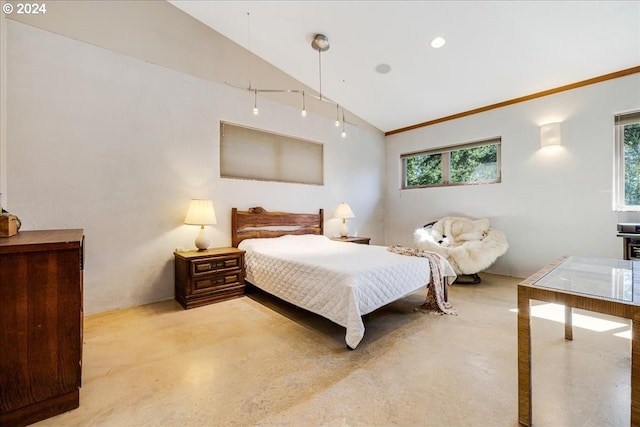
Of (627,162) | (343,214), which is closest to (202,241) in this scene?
(343,214)

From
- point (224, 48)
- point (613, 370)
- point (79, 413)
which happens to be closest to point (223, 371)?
point (79, 413)

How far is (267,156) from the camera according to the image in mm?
4113

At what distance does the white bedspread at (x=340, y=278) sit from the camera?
2.10m

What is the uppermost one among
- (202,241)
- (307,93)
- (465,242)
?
(307,93)

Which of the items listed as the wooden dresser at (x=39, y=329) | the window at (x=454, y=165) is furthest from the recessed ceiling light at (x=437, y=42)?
the wooden dresser at (x=39, y=329)

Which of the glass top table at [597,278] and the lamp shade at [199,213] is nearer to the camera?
the glass top table at [597,278]

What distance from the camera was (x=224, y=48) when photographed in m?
3.57

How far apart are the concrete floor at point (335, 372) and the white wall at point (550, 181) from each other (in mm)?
1718

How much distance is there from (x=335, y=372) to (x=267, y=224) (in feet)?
8.23

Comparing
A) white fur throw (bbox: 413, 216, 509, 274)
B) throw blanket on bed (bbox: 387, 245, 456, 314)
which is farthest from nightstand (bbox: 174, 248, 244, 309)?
white fur throw (bbox: 413, 216, 509, 274)

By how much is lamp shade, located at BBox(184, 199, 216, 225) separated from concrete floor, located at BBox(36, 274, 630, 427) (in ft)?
3.30

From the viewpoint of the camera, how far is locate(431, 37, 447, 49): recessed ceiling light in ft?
10.6

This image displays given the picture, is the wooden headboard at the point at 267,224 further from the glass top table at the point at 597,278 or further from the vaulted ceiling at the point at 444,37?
the glass top table at the point at 597,278

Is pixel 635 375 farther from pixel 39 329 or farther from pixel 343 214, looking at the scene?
pixel 343 214
